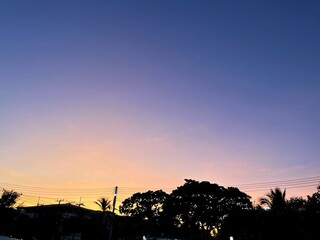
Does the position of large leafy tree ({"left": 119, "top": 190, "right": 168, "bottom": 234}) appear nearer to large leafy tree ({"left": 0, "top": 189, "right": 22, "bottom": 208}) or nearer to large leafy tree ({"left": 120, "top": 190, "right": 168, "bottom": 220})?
large leafy tree ({"left": 120, "top": 190, "right": 168, "bottom": 220})

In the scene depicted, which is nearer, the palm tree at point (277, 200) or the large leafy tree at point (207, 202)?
the palm tree at point (277, 200)

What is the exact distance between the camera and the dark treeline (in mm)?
30438

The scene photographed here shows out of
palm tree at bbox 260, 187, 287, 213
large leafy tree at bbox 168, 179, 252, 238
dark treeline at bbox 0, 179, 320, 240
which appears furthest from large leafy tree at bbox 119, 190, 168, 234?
palm tree at bbox 260, 187, 287, 213

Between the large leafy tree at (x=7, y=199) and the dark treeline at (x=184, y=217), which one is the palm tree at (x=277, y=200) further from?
the large leafy tree at (x=7, y=199)

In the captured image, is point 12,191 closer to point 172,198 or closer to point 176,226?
point 172,198

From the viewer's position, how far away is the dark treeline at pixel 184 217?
30.4 meters

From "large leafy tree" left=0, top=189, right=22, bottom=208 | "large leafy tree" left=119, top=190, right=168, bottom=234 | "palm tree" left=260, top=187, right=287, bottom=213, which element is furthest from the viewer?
"large leafy tree" left=119, top=190, right=168, bottom=234

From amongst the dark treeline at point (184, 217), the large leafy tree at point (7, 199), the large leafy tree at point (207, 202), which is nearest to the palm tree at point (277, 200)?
the dark treeline at point (184, 217)

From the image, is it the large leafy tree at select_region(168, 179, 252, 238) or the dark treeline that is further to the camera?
the large leafy tree at select_region(168, 179, 252, 238)

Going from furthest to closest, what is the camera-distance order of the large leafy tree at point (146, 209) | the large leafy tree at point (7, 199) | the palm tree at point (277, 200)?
the large leafy tree at point (146, 209)
the large leafy tree at point (7, 199)
the palm tree at point (277, 200)

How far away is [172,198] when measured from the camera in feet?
210

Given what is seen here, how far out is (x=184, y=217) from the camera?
6262 centimetres

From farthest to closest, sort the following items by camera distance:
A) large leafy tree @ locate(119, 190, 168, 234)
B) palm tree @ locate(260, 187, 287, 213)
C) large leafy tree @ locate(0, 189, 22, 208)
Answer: large leafy tree @ locate(119, 190, 168, 234) → large leafy tree @ locate(0, 189, 22, 208) → palm tree @ locate(260, 187, 287, 213)

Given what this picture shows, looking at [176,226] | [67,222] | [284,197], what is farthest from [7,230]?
[284,197]
